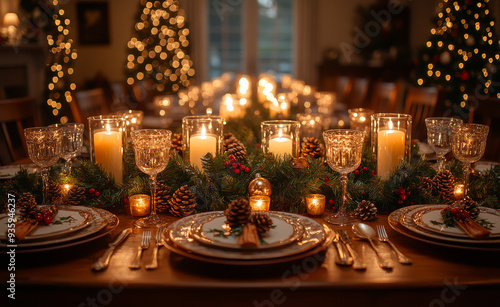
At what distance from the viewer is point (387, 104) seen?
11.5ft

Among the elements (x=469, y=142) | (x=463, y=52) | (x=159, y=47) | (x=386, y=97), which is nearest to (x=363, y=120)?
(x=469, y=142)

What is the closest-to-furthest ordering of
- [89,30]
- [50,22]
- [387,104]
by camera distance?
[387,104]
[50,22]
[89,30]

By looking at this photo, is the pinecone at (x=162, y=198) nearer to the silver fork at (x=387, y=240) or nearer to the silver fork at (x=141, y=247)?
the silver fork at (x=141, y=247)

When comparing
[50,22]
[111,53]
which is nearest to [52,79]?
[50,22]

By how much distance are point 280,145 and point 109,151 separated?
49 cm

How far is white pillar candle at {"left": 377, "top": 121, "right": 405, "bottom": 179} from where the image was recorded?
135 cm

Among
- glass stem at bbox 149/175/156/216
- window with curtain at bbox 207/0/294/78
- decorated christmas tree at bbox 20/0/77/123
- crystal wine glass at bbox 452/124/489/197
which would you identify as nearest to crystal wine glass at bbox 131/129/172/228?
glass stem at bbox 149/175/156/216

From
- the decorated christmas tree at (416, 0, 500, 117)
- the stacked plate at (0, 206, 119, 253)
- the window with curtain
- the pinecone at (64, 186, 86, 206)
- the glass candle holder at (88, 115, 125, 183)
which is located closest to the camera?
the stacked plate at (0, 206, 119, 253)

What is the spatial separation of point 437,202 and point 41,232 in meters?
0.95

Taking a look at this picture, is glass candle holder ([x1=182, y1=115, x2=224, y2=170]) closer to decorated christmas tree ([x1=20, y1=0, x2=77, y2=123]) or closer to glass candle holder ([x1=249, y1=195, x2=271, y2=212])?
glass candle holder ([x1=249, y1=195, x2=271, y2=212])

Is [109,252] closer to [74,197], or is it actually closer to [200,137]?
[74,197]

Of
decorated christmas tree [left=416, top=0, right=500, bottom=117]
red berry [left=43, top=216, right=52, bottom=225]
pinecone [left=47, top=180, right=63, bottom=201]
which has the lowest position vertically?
red berry [left=43, top=216, right=52, bottom=225]

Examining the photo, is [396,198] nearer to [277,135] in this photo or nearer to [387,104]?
[277,135]

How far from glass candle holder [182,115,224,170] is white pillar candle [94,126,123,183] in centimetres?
19
